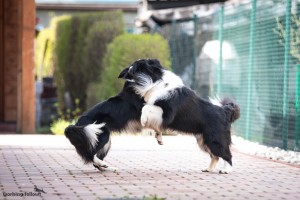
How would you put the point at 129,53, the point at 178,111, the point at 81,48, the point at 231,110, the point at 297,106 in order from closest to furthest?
1. the point at 178,111
2. the point at 231,110
3. the point at 297,106
4. the point at 129,53
5. the point at 81,48

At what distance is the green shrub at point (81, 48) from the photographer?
20766mm

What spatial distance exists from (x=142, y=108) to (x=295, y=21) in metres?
3.91

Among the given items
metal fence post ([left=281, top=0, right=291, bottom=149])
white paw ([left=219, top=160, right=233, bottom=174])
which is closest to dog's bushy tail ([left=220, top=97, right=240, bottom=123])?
white paw ([left=219, top=160, right=233, bottom=174])

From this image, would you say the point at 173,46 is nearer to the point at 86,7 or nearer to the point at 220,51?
the point at 220,51

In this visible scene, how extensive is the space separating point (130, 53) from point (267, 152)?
5.99 m

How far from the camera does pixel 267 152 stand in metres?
12.0

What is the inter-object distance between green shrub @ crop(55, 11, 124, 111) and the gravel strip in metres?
7.62

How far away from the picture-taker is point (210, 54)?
642 inches

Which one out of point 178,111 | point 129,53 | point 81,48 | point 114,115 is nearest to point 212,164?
point 178,111

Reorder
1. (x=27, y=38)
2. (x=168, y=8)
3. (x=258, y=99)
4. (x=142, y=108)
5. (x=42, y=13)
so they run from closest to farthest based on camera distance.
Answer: (x=142, y=108) → (x=258, y=99) → (x=27, y=38) → (x=168, y=8) → (x=42, y=13)

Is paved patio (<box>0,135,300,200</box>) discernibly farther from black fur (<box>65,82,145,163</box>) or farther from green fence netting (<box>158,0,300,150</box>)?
green fence netting (<box>158,0,300,150</box>)

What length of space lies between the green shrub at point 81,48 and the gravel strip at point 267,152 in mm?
7623

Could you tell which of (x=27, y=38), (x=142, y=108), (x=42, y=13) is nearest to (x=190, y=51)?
(x=27, y=38)

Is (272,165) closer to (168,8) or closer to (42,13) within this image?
(168,8)
